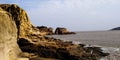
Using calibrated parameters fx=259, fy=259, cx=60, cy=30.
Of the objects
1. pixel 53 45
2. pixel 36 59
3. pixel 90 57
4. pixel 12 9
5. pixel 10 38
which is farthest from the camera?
pixel 12 9

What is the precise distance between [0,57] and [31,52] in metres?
19.0

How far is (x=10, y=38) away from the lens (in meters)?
21.1

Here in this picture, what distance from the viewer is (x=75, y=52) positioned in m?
35.8

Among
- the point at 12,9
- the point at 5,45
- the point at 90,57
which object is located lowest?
the point at 90,57

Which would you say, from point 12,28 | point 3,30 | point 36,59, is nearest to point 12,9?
point 36,59

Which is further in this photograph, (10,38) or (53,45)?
(53,45)

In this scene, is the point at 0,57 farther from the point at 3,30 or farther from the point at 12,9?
the point at 12,9

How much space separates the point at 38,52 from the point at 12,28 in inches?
588

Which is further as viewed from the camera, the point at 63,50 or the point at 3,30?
the point at 63,50

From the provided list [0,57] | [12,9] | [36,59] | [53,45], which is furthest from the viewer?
[12,9]

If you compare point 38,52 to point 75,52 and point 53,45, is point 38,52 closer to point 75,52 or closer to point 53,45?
point 53,45

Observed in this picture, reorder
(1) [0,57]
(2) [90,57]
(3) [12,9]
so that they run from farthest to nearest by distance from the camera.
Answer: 1. (3) [12,9]
2. (2) [90,57]
3. (1) [0,57]

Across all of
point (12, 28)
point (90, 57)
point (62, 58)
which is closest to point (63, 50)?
point (62, 58)

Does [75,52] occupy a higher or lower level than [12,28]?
lower
